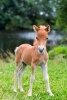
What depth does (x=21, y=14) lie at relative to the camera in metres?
74.9

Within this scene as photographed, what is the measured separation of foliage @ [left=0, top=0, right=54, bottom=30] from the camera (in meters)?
71.7

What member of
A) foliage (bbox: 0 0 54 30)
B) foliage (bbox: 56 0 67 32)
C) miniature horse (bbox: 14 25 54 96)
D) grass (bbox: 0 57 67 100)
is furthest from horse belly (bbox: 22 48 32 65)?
foliage (bbox: 0 0 54 30)

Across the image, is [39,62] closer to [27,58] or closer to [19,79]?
[27,58]

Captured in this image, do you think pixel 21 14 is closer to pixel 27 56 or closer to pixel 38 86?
pixel 38 86

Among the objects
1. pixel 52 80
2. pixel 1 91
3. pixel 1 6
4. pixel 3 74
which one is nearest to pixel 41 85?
pixel 52 80

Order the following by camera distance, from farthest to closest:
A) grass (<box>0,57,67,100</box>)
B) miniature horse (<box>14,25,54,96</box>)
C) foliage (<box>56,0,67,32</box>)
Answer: foliage (<box>56,0,67,32</box>), grass (<box>0,57,67,100</box>), miniature horse (<box>14,25,54,96</box>)

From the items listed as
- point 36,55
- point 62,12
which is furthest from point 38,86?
point 62,12

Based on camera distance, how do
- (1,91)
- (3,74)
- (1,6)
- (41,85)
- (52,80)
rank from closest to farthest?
(1,91)
(41,85)
(52,80)
(3,74)
(1,6)

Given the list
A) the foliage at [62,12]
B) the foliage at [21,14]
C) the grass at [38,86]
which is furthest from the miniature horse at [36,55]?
the foliage at [21,14]

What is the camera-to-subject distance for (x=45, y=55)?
8094 mm

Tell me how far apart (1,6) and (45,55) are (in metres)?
64.4

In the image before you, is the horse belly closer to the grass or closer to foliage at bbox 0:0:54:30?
the grass

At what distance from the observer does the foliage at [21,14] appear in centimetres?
7169

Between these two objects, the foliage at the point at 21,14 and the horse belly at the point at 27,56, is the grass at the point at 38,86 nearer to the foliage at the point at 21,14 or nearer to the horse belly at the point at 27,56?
the horse belly at the point at 27,56
